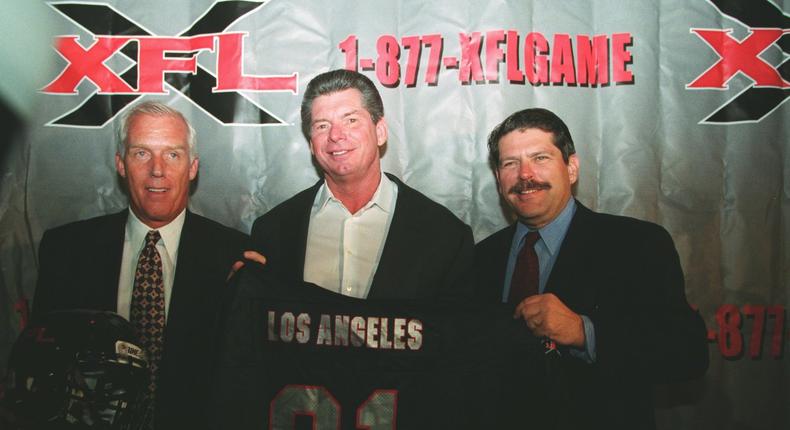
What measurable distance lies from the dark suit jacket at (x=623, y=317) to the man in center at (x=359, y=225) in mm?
325

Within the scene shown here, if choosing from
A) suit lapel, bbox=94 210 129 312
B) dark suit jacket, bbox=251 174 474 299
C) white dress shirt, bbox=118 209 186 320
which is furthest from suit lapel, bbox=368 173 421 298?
suit lapel, bbox=94 210 129 312

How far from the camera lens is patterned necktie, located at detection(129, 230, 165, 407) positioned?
155 centimetres

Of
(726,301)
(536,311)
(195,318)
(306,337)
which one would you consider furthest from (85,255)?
(726,301)

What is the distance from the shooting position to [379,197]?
5.19 ft

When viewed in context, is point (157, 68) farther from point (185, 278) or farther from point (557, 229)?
point (557, 229)

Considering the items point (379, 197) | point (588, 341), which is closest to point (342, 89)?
point (379, 197)

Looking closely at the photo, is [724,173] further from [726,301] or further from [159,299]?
[159,299]

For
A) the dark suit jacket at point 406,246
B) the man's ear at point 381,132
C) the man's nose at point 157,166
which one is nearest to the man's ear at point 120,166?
the man's nose at point 157,166

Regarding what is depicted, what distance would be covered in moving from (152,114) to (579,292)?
4.42 feet

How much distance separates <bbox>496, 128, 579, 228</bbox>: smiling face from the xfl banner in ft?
0.68

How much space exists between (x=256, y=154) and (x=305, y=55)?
352 millimetres

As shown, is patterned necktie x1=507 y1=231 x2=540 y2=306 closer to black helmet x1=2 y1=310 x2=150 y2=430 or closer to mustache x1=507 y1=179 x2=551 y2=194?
mustache x1=507 y1=179 x2=551 y2=194

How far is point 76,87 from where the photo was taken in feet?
5.63

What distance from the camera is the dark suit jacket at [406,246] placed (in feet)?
4.92
